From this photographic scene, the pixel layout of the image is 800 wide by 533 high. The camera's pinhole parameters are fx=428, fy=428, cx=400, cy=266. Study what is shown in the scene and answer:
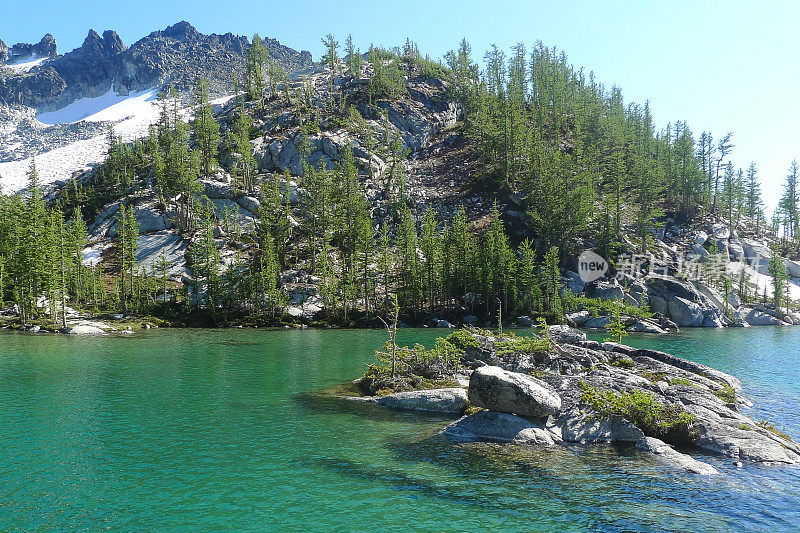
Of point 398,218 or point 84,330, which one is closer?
point 84,330

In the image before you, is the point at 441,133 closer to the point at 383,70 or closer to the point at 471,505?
the point at 383,70

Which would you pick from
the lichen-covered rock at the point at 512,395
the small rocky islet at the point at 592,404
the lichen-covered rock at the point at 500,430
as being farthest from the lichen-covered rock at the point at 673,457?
the lichen-covered rock at the point at 512,395

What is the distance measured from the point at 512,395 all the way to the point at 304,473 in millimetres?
12690

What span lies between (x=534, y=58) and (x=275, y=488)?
677 feet

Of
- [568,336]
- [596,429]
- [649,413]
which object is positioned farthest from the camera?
[568,336]

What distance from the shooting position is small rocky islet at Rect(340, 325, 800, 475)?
A: 22938 millimetres

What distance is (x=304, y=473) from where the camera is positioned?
1941 cm

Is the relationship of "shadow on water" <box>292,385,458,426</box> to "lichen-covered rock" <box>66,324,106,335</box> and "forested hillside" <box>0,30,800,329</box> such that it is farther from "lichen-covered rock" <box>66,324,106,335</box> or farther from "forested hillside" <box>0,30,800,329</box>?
"lichen-covered rock" <box>66,324,106,335</box>

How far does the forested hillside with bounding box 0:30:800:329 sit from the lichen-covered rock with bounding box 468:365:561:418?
40.3 meters

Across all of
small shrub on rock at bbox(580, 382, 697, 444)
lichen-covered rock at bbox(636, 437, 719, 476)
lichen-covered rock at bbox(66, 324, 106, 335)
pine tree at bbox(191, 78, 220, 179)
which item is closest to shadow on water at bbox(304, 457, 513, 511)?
lichen-covered rock at bbox(636, 437, 719, 476)

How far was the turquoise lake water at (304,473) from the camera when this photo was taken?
15.5 meters

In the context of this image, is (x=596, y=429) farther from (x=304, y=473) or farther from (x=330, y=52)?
(x=330, y=52)

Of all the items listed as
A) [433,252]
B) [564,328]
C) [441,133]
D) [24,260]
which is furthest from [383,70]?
[564,328]

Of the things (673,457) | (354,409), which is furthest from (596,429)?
(354,409)
